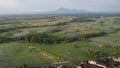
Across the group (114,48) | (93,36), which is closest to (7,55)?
(114,48)

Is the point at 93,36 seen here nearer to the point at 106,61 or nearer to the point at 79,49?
the point at 79,49

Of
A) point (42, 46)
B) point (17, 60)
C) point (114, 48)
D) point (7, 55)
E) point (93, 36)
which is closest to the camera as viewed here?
point (17, 60)

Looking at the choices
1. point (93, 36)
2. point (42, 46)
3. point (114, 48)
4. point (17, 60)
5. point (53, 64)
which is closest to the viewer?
point (53, 64)

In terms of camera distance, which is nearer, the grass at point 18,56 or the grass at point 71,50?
the grass at point 18,56

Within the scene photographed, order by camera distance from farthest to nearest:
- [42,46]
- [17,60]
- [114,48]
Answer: [42,46], [114,48], [17,60]

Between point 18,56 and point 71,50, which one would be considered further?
point 71,50

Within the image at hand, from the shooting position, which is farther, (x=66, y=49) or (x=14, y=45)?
(x=14, y=45)

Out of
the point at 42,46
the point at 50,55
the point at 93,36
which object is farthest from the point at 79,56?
the point at 93,36

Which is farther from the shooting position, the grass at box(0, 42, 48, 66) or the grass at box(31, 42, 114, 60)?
the grass at box(31, 42, 114, 60)

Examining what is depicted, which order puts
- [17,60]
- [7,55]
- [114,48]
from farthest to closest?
1. [114,48]
2. [7,55]
3. [17,60]
